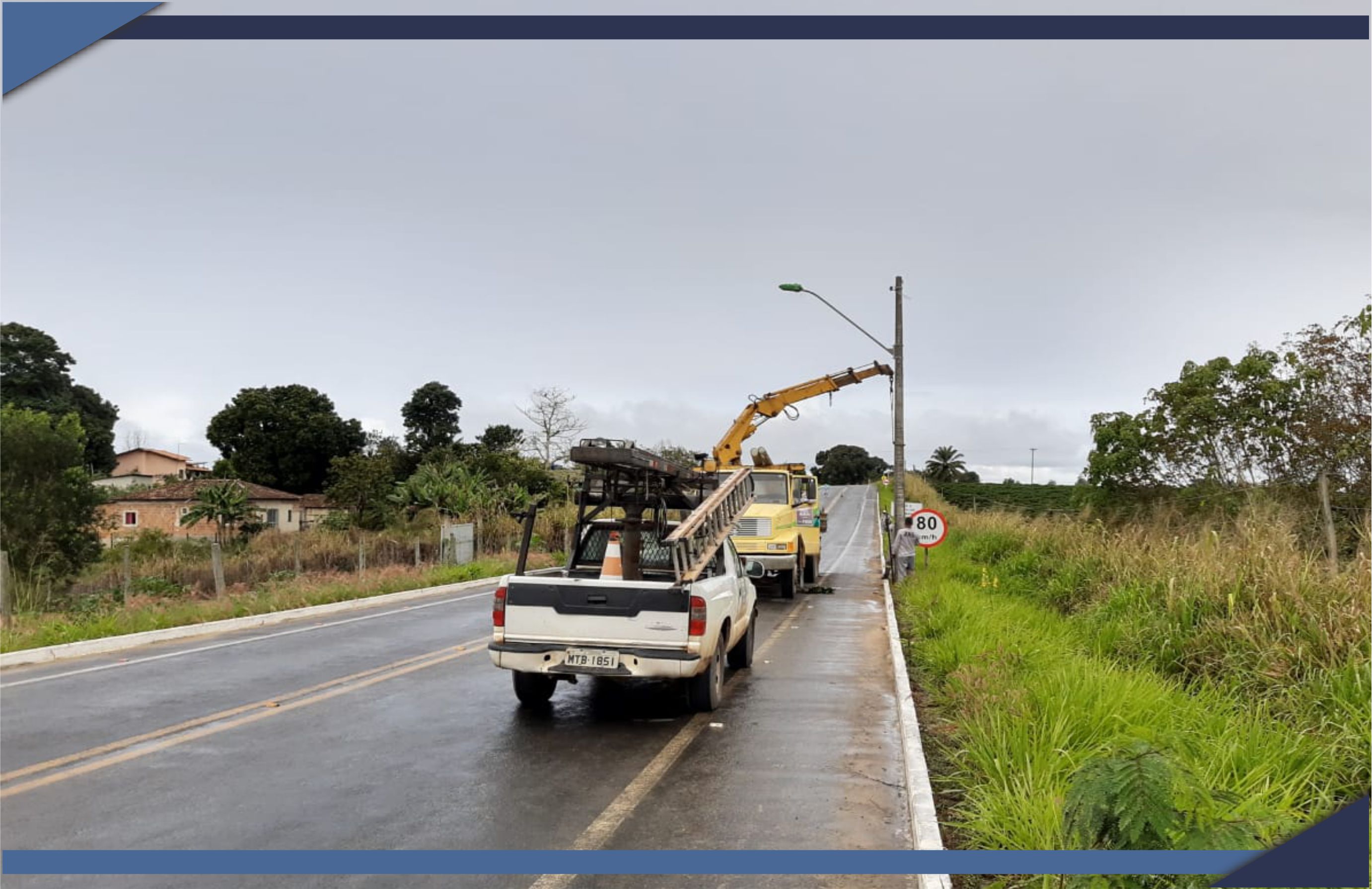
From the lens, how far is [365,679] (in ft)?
32.2

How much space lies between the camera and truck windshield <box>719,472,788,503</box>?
19.5 m

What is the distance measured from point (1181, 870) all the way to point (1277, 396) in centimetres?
2915

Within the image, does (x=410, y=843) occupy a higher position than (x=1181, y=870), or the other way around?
(x=1181, y=870)

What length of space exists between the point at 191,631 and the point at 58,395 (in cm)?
5473

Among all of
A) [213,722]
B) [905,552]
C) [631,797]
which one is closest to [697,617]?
[631,797]

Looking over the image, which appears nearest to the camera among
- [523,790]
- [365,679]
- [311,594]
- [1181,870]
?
[1181,870]

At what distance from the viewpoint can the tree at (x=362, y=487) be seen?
4369 centimetres

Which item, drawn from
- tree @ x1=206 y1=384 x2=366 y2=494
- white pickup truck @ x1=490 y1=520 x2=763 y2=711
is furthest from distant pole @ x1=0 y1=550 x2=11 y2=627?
white pickup truck @ x1=490 y1=520 x2=763 y2=711

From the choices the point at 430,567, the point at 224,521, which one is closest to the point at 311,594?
the point at 430,567

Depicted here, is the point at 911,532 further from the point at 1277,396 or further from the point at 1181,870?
the point at 1181,870

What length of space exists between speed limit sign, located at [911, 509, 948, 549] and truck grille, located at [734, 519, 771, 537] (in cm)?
308

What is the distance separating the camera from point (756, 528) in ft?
59.5

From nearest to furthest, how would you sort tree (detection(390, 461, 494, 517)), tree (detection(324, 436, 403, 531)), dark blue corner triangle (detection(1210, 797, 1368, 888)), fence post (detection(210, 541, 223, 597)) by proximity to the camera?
dark blue corner triangle (detection(1210, 797, 1368, 888)) → fence post (detection(210, 541, 223, 597)) → tree (detection(390, 461, 494, 517)) → tree (detection(324, 436, 403, 531))

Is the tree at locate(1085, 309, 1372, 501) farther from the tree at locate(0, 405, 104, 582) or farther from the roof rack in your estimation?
the tree at locate(0, 405, 104, 582)
